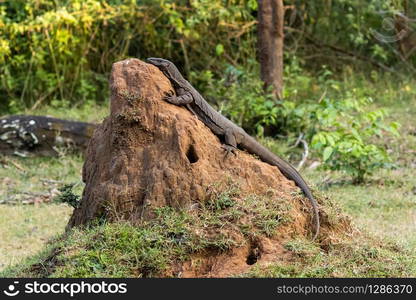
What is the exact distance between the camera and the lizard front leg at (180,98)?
248 inches

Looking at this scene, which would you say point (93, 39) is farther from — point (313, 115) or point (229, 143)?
point (229, 143)

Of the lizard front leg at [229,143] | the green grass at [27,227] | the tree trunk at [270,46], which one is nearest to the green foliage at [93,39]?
the tree trunk at [270,46]

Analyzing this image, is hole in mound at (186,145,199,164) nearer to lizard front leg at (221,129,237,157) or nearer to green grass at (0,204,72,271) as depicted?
lizard front leg at (221,129,237,157)

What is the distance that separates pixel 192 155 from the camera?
6.20 m

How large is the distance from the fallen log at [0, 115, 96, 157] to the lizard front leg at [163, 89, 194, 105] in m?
5.49

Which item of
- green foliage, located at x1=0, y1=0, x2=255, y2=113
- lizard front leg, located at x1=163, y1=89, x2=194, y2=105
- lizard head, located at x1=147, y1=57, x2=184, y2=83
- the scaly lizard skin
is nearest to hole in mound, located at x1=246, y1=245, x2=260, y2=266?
the scaly lizard skin

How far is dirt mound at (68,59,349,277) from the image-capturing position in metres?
6.01

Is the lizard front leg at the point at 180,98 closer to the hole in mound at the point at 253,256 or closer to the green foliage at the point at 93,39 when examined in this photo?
the hole in mound at the point at 253,256

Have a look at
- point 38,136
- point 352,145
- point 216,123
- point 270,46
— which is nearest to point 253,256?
point 216,123

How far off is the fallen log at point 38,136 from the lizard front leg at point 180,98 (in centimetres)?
549

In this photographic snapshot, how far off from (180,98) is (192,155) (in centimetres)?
→ 48

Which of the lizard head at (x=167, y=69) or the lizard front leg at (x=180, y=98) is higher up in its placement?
the lizard head at (x=167, y=69)

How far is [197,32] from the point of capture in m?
14.5

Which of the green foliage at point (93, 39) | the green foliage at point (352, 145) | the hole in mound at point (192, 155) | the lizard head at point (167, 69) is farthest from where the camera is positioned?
the green foliage at point (93, 39)
